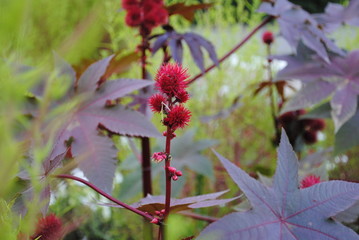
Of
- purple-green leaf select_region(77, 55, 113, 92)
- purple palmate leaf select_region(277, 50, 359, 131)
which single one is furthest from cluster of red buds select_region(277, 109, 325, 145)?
purple-green leaf select_region(77, 55, 113, 92)

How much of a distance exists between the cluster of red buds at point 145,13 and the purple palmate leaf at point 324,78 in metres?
0.27

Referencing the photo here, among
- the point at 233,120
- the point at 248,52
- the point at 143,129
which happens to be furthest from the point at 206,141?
the point at 248,52

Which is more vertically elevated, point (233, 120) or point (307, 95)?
point (307, 95)

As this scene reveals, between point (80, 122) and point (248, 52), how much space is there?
144 centimetres

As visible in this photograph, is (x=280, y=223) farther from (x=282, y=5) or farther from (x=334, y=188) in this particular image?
(x=282, y=5)

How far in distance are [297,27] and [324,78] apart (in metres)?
0.12

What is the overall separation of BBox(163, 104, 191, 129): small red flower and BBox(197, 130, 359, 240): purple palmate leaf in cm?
8

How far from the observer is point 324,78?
86 cm

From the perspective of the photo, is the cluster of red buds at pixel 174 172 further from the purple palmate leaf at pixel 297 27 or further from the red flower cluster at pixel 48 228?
the purple palmate leaf at pixel 297 27

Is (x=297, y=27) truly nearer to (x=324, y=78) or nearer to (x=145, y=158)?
(x=324, y=78)

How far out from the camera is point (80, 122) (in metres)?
0.65

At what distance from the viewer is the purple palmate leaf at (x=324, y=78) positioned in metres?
0.81

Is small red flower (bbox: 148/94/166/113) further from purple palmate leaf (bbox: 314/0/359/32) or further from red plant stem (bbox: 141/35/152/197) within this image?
purple palmate leaf (bbox: 314/0/359/32)

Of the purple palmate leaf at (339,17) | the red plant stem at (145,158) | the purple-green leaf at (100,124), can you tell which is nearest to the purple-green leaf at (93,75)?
the purple-green leaf at (100,124)
